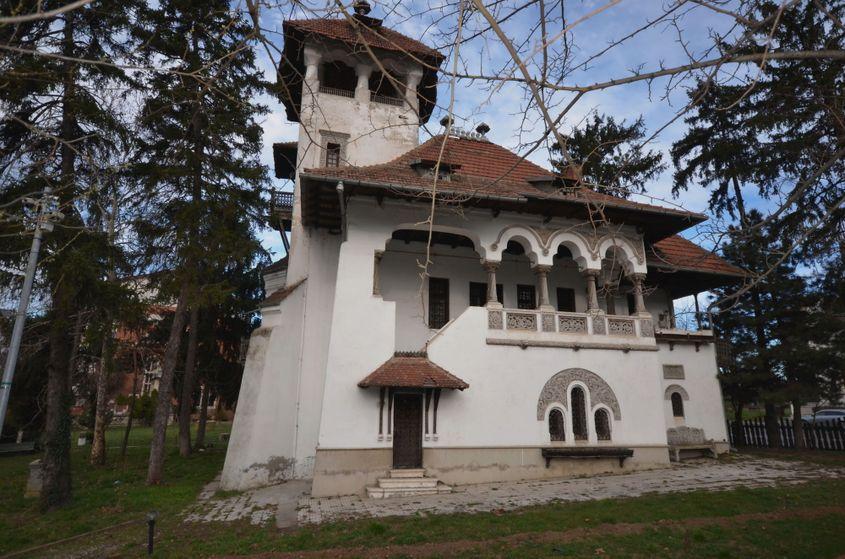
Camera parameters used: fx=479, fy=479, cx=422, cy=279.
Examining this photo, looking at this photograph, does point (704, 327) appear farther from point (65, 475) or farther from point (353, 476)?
point (65, 475)

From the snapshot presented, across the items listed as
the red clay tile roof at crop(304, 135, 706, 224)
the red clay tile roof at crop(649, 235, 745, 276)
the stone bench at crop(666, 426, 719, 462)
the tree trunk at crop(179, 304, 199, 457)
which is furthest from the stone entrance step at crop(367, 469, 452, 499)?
the red clay tile roof at crop(649, 235, 745, 276)

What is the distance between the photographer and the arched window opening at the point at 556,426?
1234 centimetres

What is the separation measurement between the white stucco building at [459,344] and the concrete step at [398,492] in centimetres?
42

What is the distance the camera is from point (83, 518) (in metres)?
9.20

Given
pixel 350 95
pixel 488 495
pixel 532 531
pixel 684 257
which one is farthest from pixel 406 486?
pixel 350 95

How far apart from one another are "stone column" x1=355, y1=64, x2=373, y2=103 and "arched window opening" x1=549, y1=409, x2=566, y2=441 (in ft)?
40.3

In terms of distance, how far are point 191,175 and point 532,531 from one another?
12234 millimetres

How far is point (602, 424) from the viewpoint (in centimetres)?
1278

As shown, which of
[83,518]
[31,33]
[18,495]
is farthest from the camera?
[18,495]

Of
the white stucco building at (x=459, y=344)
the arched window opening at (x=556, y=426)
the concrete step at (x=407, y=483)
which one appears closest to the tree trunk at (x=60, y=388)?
the white stucco building at (x=459, y=344)

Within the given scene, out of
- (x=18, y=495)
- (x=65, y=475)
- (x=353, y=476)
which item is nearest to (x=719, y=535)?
(x=353, y=476)

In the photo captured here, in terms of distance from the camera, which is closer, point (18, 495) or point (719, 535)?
point (719, 535)

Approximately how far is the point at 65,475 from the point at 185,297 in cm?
470

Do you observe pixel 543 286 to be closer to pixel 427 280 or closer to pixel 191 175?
pixel 427 280
